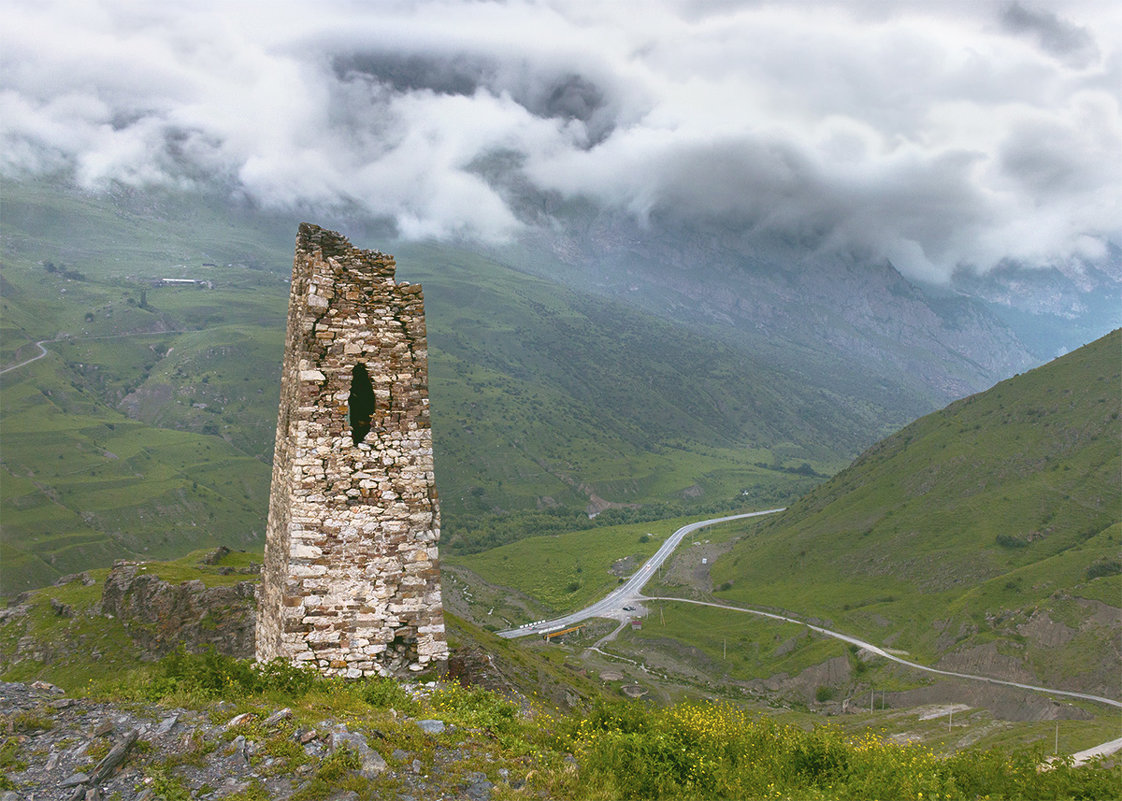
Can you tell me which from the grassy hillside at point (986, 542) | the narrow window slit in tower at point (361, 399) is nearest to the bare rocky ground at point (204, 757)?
the narrow window slit in tower at point (361, 399)

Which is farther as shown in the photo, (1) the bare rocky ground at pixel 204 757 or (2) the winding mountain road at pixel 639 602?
(2) the winding mountain road at pixel 639 602

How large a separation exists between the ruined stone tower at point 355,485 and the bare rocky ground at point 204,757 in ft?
10.0

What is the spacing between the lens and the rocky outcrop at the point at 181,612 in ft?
190

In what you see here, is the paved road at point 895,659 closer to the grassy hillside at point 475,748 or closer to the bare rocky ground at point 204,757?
the grassy hillside at point 475,748

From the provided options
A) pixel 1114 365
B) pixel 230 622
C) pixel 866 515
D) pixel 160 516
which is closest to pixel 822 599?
pixel 866 515

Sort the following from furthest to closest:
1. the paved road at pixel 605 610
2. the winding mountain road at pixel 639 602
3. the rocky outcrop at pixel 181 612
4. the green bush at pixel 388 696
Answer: the paved road at pixel 605 610 → the winding mountain road at pixel 639 602 → the rocky outcrop at pixel 181 612 → the green bush at pixel 388 696

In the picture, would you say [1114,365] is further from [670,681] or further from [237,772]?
[237,772]

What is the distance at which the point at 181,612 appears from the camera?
6156 centimetres

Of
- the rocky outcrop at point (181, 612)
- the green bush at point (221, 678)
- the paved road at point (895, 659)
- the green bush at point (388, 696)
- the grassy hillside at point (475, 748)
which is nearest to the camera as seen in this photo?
the grassy hillside at point (475, 748)

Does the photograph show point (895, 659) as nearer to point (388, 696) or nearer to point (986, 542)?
point (986, 542)

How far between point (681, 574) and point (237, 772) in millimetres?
179014

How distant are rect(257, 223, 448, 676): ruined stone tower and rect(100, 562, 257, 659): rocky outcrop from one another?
48.4 metres

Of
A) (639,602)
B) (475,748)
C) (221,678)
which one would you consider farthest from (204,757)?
(639,602)

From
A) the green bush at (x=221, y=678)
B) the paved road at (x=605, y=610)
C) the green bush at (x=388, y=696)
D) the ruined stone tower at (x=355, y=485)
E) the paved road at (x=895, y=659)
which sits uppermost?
the ruined stone tower at (x=355, y=485)
